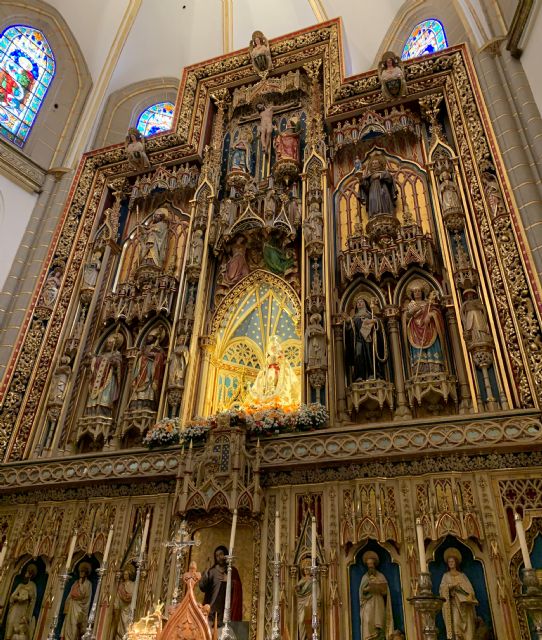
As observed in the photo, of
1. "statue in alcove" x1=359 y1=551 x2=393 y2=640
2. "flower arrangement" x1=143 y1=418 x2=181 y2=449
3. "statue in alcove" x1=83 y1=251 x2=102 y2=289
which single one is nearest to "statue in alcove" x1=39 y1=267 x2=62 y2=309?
"statue in alcove" x1=83 y1=251 x2=102 y2=289

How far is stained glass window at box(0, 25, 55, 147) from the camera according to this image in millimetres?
14508

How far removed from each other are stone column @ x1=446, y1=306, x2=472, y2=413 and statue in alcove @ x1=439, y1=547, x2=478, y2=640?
2246 mm

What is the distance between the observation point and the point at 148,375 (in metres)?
10.4

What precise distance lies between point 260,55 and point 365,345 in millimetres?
9831

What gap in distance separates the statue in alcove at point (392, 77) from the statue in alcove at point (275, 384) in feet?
21.9

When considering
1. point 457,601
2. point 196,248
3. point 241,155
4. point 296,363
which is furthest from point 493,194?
point 457,601

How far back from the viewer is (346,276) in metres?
10.3

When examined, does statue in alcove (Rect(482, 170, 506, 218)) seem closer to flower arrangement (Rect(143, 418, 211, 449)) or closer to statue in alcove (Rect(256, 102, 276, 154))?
statue in alcove (Rect(256, 102, 276, 154))

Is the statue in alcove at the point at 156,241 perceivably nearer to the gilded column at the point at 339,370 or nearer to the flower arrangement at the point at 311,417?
the gilded column at the point at 339,370

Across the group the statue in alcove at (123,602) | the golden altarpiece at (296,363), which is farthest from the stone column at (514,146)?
the statue in alcove at (123,602)

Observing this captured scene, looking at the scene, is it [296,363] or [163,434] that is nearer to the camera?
[163,434]

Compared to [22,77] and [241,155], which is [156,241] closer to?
[241,155]

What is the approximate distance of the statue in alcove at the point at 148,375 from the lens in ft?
33.0

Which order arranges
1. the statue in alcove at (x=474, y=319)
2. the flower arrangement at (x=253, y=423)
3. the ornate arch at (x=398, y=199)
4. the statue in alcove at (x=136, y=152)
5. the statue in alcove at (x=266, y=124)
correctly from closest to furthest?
the statue in alcove at (x=474, y=319)
the flower arrangement at (x=253, y=423)
the ornate arch at (x=398, y=199)
the statue in alcove at (x=266, y=124)
the statue in alcove at (x=136, y=152)
